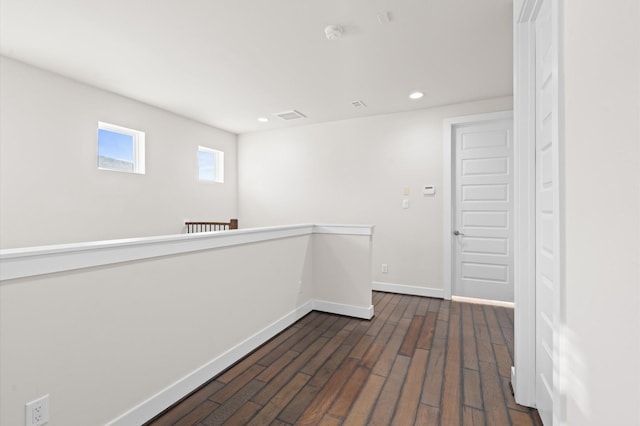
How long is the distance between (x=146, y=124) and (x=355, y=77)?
110 inches

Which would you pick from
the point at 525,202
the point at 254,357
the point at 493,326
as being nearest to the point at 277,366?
the point at 254,357

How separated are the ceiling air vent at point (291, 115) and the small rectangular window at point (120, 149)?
190 cm

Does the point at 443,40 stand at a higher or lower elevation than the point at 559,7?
higher

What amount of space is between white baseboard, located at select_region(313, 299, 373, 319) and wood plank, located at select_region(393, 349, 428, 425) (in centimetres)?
77

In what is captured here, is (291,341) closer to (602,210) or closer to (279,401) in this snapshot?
(279,401)

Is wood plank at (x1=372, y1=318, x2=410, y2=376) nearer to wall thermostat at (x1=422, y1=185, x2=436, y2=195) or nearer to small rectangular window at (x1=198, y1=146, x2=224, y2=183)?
wall thermostat at (x1=422, y1=185, x2=436, y2=195)

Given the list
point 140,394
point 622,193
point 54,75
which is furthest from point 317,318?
point 54,75

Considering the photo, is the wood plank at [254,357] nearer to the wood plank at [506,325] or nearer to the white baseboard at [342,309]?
the white baseboard at [342,309]

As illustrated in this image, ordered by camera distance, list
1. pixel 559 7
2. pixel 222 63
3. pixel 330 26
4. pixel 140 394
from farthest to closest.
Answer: pixel 222 63 → pixel 330 26 → pixel 140 394 → pixel 559 7

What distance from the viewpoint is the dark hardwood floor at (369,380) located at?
5.40ft

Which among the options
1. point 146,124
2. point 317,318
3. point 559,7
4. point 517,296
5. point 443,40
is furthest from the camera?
point 146,124

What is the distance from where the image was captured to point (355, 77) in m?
3.10

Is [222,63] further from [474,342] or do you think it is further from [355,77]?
[474,342]

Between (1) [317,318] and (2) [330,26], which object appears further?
(1) [317,318]
